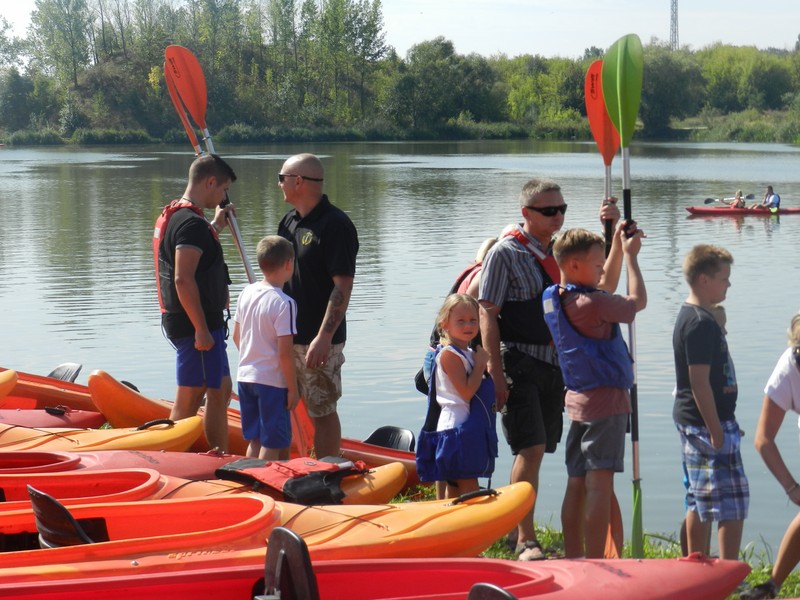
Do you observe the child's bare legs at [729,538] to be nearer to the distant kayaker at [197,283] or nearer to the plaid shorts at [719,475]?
the plaid shorts at [719,475]

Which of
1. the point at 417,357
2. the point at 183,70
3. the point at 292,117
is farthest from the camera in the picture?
the point at 292,117

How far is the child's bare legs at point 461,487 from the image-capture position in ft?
15.8

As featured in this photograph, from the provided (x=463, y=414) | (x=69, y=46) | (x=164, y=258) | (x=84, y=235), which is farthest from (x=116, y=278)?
(x=69, y=46)

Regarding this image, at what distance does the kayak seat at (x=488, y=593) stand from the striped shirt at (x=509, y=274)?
178cm

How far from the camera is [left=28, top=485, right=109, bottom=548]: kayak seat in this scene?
12.9 feet

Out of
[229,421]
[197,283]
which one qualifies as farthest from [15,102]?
[197,283]

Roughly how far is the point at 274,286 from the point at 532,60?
108258mm

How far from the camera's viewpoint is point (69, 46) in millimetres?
94750

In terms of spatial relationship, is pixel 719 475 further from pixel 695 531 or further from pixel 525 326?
pixel 525 326

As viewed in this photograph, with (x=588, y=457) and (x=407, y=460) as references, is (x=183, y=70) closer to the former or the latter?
(x=407, y=460)

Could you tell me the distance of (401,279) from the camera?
1523cm

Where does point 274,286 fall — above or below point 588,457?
above

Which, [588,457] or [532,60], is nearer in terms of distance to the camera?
[588,457]

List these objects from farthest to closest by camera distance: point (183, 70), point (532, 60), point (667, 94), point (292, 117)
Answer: point (532, 60) < point (292, 117) < point (667, 94) < point (183, 70)
